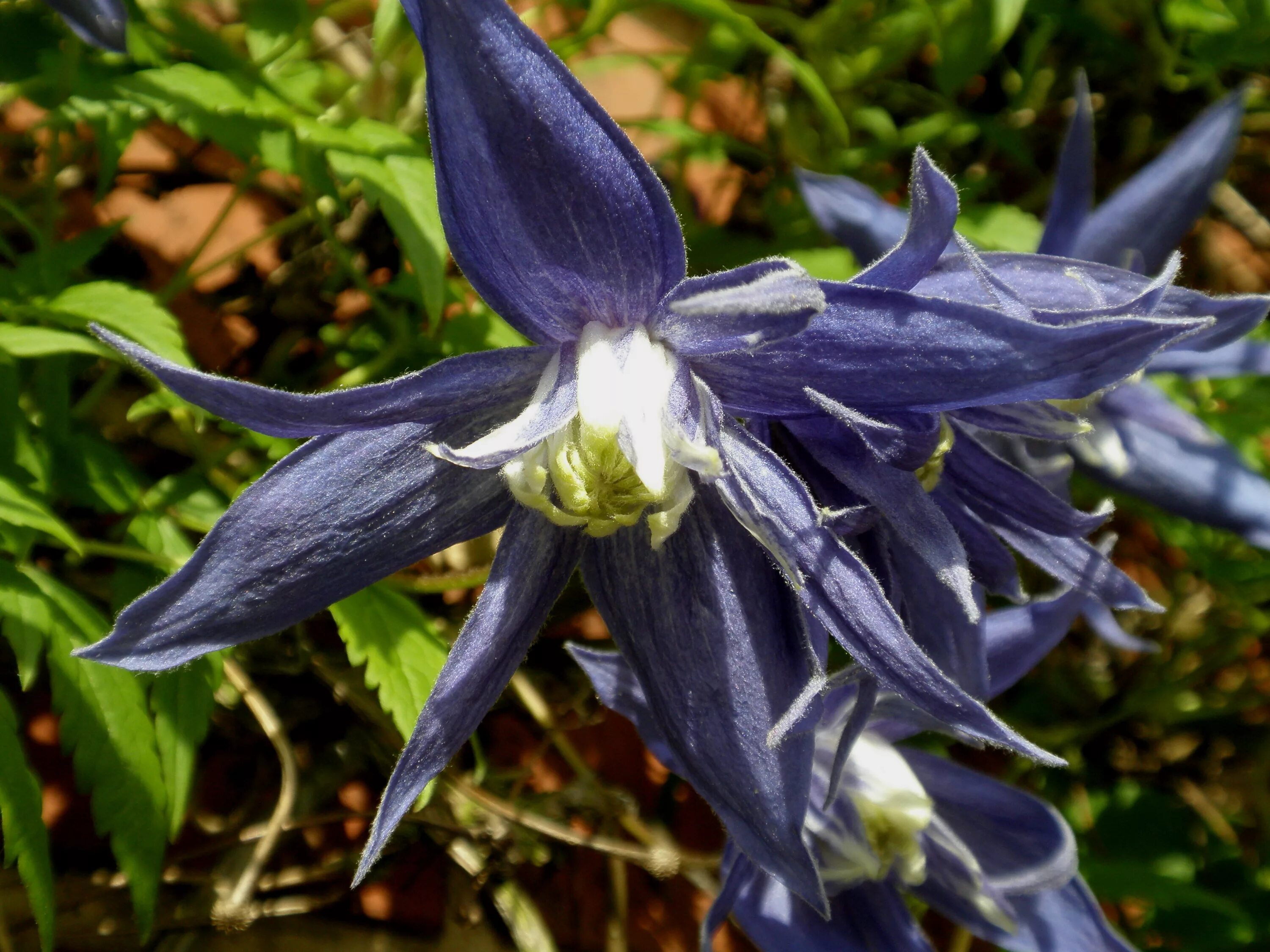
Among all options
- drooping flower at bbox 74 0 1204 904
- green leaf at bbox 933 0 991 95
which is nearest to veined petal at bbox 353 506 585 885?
drooping flower at bbox 74 0 1204 904

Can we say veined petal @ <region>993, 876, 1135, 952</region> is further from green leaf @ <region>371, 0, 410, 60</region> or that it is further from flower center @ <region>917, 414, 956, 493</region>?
green leaf @ <region>371, 0, 410, 60</region>

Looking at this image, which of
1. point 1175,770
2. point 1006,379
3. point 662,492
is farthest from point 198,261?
point 1175,770

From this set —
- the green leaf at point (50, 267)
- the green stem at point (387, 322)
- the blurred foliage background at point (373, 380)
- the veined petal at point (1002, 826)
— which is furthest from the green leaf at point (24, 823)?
the veined petal at point (1002, 826)

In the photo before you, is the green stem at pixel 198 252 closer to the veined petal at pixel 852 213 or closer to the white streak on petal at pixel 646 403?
the veined petal at pixel 852 213

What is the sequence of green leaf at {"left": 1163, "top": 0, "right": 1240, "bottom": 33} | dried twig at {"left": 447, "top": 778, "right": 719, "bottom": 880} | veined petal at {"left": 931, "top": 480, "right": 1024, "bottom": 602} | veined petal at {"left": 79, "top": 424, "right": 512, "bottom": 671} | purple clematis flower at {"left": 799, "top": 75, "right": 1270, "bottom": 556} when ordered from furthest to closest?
1. green leaf at {"left": 1163, "top": 0, "right": 1240, "bottom": 33}
2. dried twig at {"left": 447, "top": 778, "right": 719, "bottom": 880}
3. purple clematis flower at {"left": 799, "top": 75, "right": 1270, "bottom": 556}
4. veined petal at {"left": 931, "top": 480, "right": 1024, "bottom": 602}
5. veined petal at {"left": 79, "top": 424, "right": 512, "bottom": 671}

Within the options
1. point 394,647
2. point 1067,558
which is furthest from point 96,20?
point 1067,558

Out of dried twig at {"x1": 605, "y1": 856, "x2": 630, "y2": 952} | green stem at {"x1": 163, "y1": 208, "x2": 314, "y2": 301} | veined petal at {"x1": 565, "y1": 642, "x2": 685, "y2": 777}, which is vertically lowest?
dried twig at {"x1": 605, "y1": 856, "x2": 630, "y2": 952}
